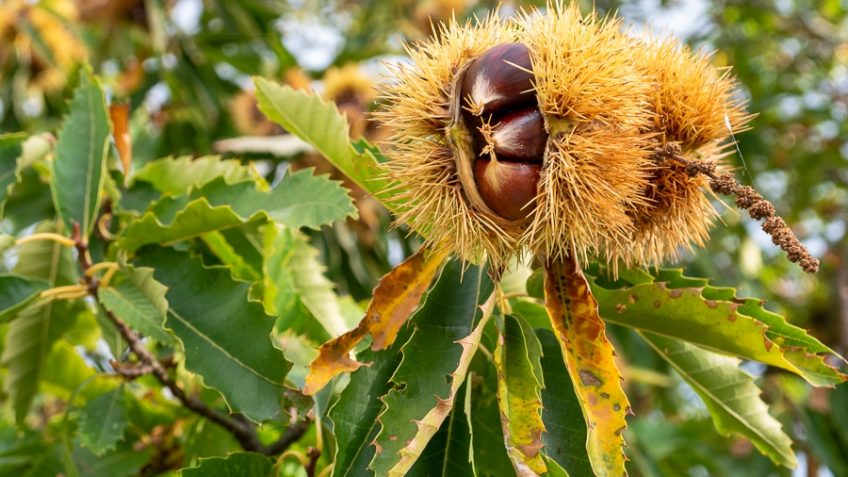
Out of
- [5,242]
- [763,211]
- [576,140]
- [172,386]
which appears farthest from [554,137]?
[5,242]

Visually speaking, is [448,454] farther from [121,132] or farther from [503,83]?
[121,132]

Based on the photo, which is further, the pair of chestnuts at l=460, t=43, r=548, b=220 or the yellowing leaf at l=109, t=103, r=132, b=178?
the yellowing leaf at l=109, t=103, r=132, b=178

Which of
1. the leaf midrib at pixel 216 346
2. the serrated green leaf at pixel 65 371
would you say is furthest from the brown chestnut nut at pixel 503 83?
the serrated green leaf at pixel 65 371

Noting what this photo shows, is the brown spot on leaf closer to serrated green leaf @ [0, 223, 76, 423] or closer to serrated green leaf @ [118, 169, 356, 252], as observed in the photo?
serrated green leaf @ [118, 169, 356, 252]

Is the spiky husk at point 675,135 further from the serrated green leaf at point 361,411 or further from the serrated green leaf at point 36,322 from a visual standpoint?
the serrated green leaf at point 36,322

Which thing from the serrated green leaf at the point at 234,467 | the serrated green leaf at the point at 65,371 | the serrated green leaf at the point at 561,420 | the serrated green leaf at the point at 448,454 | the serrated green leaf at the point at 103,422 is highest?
the serrated green leaf at the point at 561,420

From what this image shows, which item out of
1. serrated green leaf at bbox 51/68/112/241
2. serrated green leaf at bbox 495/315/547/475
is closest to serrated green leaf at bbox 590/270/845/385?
serrated green leaf at bbox 495/315/547/475
